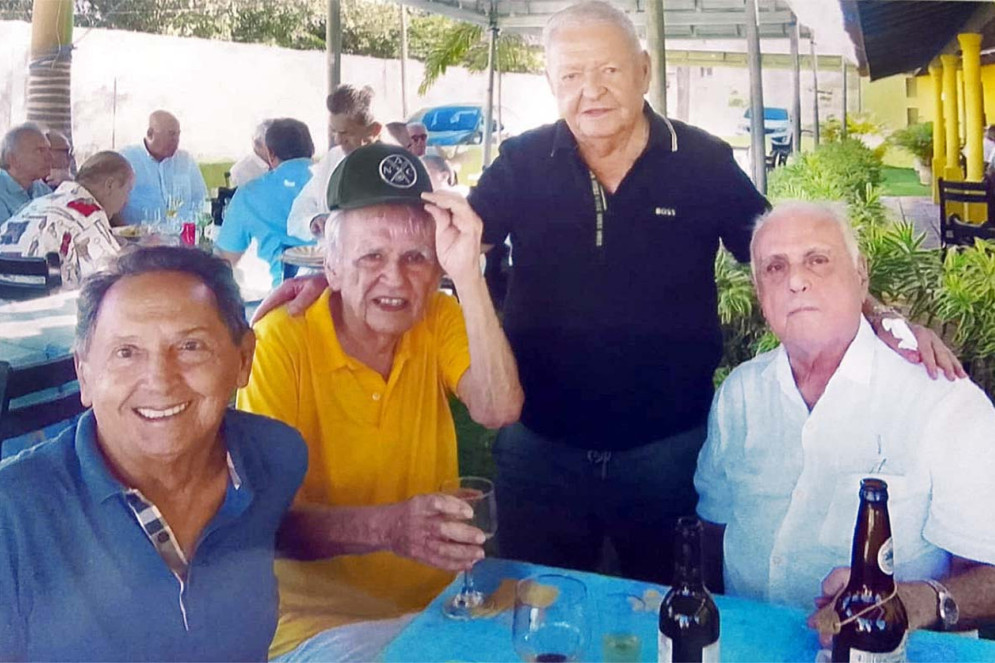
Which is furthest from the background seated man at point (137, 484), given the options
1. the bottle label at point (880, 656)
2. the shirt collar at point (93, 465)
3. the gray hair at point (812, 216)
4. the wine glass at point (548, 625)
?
the bottle label at point (880, 656)

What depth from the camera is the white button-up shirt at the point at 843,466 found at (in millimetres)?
1601

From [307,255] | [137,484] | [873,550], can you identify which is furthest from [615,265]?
[137,484]

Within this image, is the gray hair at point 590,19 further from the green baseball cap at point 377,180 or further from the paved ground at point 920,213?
the paved ground at point 920,213

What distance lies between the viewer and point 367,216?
1.61 m

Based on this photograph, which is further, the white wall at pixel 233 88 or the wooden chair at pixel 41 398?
the white wall at pixel 233 88

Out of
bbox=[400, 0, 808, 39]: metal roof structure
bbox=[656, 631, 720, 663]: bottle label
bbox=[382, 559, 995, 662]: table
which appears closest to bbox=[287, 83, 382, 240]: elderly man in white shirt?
bbox=[400, 0, 808, 39]: metal roof structure

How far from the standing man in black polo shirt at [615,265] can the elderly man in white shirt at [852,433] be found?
103 millimetres

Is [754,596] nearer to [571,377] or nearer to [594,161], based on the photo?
[571,377]

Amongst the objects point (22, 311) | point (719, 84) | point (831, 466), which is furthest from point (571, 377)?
point (22, 311)

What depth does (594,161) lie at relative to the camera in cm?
167

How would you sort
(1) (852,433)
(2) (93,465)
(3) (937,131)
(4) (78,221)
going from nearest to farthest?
(2) (93,465), (4) (78,221), (1) (852,433), (3) (937,131)

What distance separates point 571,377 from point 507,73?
1.88 feet

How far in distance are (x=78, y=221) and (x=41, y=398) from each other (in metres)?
0.30

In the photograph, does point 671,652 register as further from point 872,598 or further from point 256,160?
point 256,160
